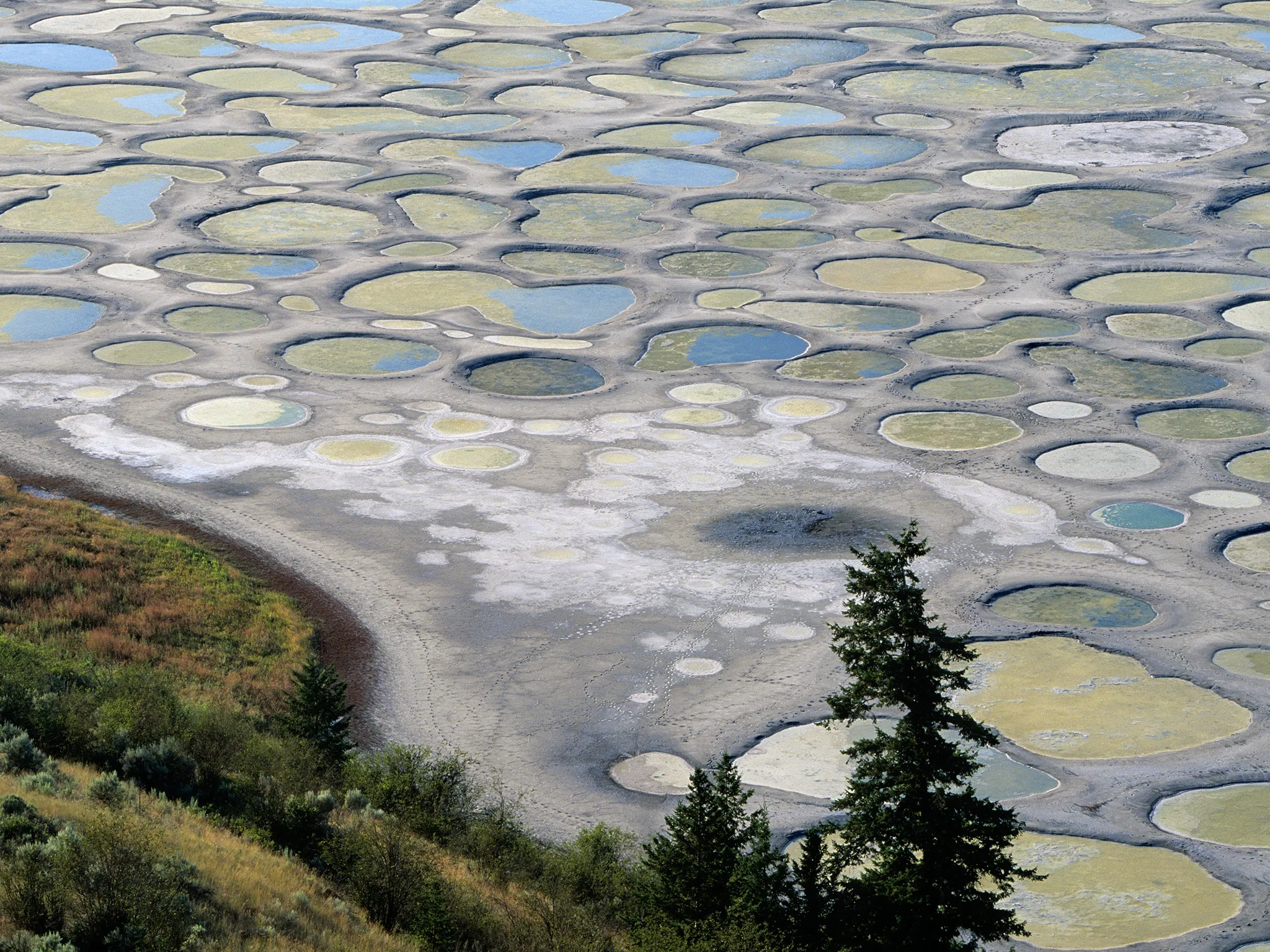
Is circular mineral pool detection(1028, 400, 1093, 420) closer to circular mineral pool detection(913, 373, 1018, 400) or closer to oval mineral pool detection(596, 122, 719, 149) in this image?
circular mineral pool detection(913, 373, 1018, 400)

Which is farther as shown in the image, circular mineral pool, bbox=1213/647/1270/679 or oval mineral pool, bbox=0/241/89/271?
oval mineral pool, bbox=0/241/89/271

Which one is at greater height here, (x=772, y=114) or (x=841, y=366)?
(x=772, y=114)

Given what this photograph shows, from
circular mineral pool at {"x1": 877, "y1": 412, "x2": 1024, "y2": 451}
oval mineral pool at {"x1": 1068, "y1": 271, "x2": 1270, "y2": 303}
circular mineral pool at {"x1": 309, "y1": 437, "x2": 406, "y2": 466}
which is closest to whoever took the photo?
circular mineral pool at {"x1": 309, "y1": 437, "x2": 406, "y2": 466}

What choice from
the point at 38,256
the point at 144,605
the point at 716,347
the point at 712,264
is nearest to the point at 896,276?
the point at 712,264

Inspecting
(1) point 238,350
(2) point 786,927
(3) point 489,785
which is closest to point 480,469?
(1) point 238,350

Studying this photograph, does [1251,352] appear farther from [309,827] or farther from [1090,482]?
[309,827]

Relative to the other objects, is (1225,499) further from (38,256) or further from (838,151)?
(38,256)

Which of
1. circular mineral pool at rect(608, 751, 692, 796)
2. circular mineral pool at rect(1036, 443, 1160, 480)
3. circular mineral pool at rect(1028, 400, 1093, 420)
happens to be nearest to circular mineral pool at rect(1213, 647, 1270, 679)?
circular mineral pool at rect(1036, 443, 1160, 480)
